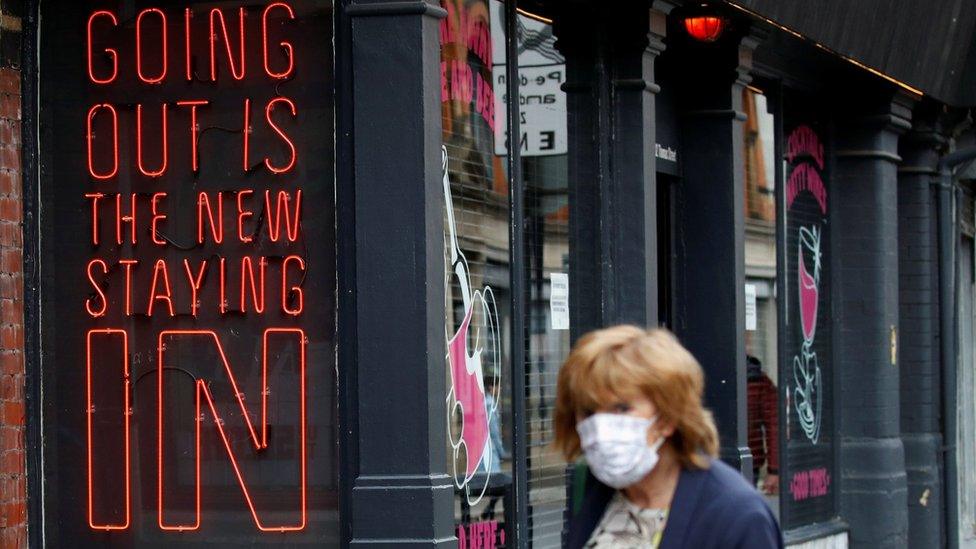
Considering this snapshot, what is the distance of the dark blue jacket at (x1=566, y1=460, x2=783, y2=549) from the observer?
11.8 ft

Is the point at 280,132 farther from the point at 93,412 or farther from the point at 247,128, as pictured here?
the point at 93,412

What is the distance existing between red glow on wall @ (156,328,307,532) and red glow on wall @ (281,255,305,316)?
9 centimetres

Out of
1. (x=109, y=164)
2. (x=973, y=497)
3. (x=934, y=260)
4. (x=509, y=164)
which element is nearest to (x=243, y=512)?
(x=109, y=164)

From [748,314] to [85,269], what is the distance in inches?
212

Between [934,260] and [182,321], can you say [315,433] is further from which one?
[934,260]

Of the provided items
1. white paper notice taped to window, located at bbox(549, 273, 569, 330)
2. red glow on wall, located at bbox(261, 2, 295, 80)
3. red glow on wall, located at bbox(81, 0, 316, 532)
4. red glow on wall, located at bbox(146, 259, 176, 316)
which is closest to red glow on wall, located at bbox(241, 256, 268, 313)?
red glow on wall, located at bbox(81, 0, 316, 532)

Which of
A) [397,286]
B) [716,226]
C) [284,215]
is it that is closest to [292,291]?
[284,215]

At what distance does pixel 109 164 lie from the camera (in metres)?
7.72

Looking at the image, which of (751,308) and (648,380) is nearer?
(648,380)

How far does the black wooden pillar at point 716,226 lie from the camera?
1095 centimetres

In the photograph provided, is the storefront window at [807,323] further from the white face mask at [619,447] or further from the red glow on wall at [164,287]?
the white face mask at [619,447]

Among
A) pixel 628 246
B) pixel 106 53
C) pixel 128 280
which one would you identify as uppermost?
pixel 106 53

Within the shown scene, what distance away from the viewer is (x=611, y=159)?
9.80m

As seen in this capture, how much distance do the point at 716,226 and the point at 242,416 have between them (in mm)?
4434
